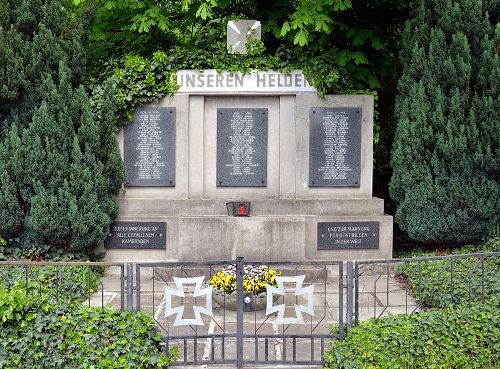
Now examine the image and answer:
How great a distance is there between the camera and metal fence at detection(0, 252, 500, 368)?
19.5 feet

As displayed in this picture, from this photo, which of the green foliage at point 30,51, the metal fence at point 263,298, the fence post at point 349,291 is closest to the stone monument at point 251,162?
the metal fence at point 263,298

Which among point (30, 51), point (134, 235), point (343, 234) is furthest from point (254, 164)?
point (30, 51)

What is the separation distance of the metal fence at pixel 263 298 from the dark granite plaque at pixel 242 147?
196 centimetres

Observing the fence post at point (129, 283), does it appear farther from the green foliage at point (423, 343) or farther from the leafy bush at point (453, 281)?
the leafy bush at point (453, 281)

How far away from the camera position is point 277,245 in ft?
31.6

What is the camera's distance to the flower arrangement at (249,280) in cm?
736

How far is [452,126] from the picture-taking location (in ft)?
31.1

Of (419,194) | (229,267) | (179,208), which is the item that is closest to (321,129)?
(419,194)

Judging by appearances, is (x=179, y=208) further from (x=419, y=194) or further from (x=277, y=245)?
(x=419, y=194)

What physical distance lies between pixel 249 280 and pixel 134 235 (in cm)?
326

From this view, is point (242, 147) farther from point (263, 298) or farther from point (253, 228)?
point (263, 298)

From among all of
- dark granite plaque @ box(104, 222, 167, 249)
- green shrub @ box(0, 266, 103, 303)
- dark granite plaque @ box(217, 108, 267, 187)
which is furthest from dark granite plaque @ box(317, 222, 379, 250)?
green shrub @ box(0, 266, 103, 303)

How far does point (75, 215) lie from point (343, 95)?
5058 mm

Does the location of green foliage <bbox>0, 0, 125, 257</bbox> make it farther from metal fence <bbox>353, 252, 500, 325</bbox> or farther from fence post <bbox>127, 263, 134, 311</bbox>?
metal fence <bbox>353, 252, 500, 325</bbox>
